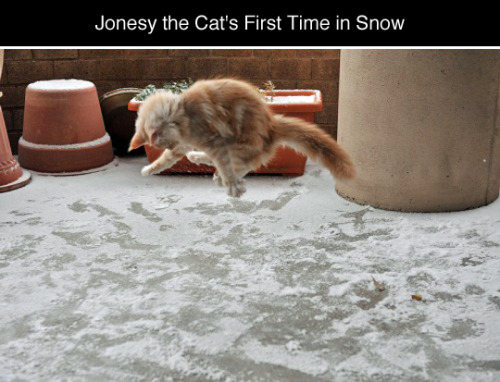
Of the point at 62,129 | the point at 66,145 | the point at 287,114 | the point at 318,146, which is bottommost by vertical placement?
the point at 66,145

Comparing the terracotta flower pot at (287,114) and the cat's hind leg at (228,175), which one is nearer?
the cat's hind leg at (228,175)

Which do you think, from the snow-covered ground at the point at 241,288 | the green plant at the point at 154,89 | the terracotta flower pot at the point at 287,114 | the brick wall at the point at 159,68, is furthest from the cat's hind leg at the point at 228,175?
the brick wall at the point at 159,68

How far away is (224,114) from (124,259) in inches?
72.5

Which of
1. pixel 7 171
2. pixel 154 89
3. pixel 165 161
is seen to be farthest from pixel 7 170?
pixel 165 161

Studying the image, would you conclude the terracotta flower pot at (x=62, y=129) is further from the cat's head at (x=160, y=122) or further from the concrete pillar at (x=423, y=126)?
the cat's head at (x=160, y=122)

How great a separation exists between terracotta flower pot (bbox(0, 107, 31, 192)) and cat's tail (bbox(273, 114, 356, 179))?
3.02 m

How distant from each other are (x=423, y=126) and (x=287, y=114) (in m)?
0.72

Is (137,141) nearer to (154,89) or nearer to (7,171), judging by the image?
(154,89)

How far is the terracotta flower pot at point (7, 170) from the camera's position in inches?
139

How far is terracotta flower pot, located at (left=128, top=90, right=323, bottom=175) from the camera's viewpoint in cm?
304

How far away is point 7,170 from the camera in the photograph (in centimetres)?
355

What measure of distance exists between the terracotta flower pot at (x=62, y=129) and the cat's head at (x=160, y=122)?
303cm
